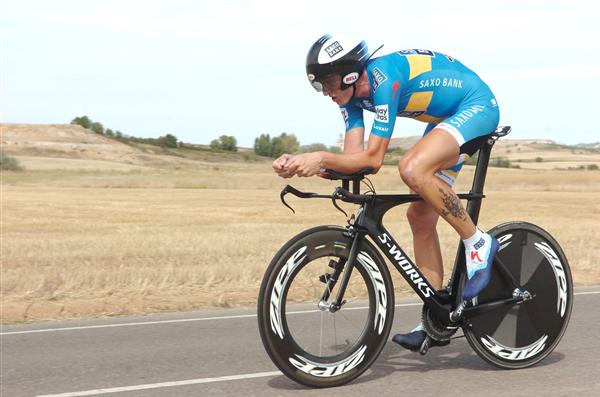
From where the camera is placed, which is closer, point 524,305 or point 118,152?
point 524,305

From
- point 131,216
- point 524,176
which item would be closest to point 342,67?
point 131,216

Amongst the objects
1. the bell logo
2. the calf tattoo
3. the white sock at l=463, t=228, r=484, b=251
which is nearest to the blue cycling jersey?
the calf tattoo

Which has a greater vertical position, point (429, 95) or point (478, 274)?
point (429, 95)

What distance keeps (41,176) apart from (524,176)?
3494 cm

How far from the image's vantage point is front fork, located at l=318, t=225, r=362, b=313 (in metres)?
4.51

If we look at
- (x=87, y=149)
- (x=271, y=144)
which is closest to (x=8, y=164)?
(x=87, y=149)

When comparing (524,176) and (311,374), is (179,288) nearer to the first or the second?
(311,374)

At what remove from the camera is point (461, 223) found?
473 cm

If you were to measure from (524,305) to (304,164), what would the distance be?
6.28 feet

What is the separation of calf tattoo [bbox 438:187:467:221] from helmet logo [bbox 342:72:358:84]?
822mm

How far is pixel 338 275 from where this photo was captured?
455 cm

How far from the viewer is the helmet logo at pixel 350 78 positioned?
4.51 metres

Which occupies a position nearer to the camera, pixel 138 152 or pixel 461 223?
pixel 461 223

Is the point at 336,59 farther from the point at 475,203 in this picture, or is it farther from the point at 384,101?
the point at 475,203
